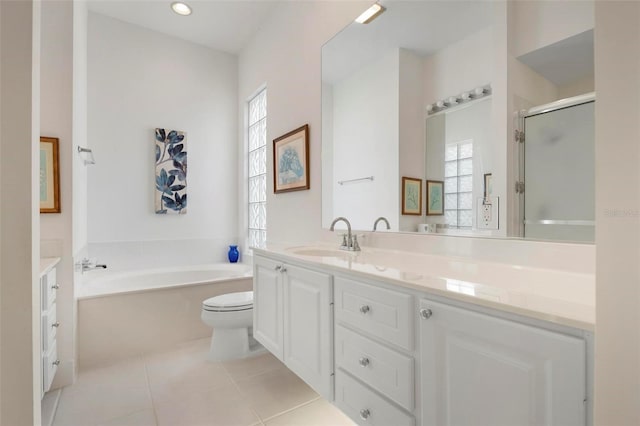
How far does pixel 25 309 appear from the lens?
2.75 ft

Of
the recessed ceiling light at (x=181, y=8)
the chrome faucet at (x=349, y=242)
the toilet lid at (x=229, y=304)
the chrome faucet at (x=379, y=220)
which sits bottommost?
the toilet lid at (x=229, y=304)

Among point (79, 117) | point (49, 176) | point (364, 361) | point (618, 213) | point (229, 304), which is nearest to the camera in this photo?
point (618, 213)

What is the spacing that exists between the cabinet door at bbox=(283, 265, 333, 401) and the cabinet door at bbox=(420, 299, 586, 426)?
48 centimetres

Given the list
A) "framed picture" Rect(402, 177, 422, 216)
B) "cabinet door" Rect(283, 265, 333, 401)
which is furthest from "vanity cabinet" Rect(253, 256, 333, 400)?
"framed picture" Rect(402, 177, 422, 216)

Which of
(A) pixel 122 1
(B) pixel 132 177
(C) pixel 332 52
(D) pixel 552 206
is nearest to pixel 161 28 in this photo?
(A) pixel 122 1

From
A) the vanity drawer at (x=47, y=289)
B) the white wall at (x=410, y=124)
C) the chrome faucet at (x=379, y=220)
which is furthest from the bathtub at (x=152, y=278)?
the white wall at (x=410, y=124)

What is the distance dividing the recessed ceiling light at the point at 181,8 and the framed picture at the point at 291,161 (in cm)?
143

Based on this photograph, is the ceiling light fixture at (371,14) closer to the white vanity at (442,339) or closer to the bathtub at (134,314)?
the white vanity at (442,339)

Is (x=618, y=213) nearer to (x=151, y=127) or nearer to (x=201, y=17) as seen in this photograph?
(x=201, y=17)

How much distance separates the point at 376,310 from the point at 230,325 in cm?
154

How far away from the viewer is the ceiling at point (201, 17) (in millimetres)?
2799

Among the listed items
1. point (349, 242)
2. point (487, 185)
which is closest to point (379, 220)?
point (349, 242)

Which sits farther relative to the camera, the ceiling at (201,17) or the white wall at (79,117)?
the ceiling at (201,17)

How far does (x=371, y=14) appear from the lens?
1.81m
